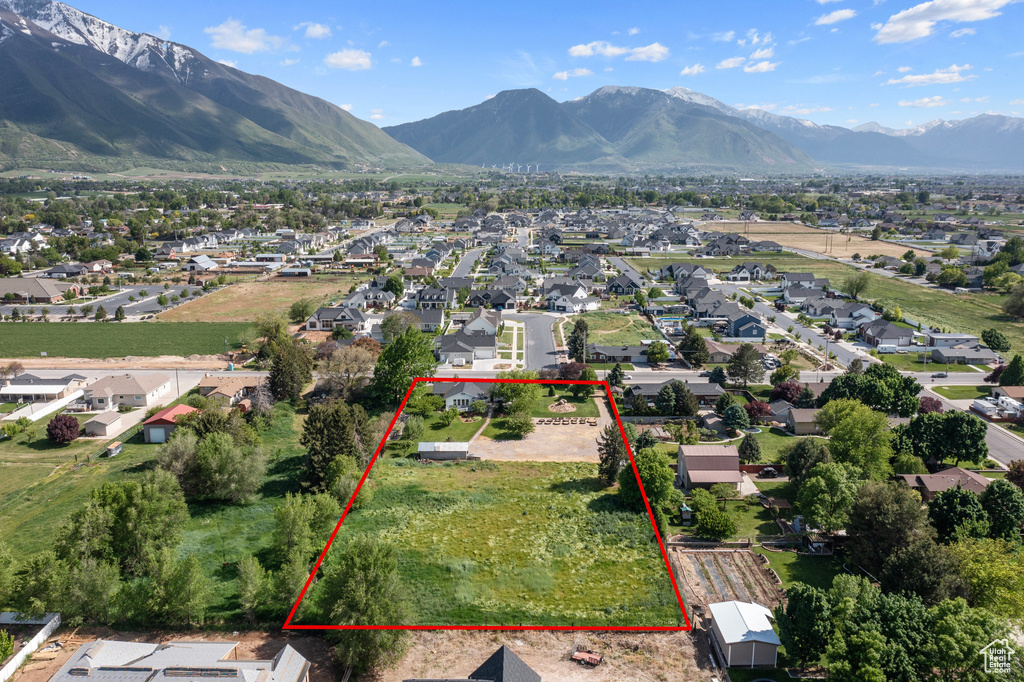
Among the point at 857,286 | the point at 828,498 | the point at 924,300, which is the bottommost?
the point at 828,498

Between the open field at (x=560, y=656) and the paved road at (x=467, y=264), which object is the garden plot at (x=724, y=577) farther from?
the paved road at (x=467, y=264)

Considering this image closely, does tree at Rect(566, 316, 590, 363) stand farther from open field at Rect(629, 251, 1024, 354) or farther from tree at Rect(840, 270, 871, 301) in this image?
tree at Rect(840, 270, 871, 301)

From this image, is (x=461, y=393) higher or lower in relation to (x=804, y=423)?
higher

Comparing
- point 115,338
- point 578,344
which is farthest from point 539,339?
point 115,338

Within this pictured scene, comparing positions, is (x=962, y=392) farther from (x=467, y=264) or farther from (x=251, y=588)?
(x=467, y=264)

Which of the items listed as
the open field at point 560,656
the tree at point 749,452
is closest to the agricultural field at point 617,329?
the tree at point 749,452
